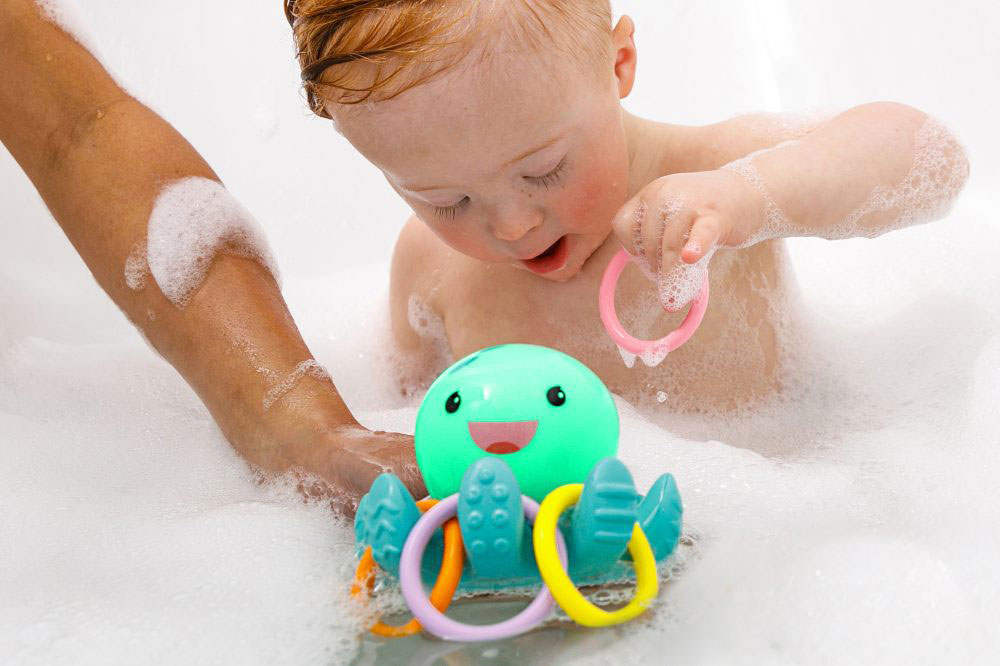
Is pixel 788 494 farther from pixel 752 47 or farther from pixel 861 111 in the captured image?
pixel 752 47

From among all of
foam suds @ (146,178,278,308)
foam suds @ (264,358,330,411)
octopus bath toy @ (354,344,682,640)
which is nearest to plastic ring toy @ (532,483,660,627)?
octopus bath toy @ (354,344,682,640)

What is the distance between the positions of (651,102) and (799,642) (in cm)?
168

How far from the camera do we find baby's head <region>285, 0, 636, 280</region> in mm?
976

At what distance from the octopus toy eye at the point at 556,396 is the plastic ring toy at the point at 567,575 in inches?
2.5

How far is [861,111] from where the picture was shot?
4.00ft

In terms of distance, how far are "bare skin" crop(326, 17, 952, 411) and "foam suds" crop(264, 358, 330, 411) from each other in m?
0.20

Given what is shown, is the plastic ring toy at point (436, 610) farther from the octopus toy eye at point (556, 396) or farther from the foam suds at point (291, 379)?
the foam suds at point (291, 379)

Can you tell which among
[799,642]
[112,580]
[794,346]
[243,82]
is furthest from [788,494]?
[243,82]

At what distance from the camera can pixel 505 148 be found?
1.00 m

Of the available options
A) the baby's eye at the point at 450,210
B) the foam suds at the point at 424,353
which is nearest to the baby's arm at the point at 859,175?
the baby's eye at the point at 450,210

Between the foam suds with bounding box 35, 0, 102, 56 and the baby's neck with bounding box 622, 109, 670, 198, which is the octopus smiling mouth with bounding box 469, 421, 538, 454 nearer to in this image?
the baby's neck with bounding box 622, 109, 670, 198

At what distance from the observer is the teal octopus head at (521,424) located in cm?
84

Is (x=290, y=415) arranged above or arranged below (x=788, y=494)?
above

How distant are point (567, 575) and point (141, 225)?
2.38 ft
